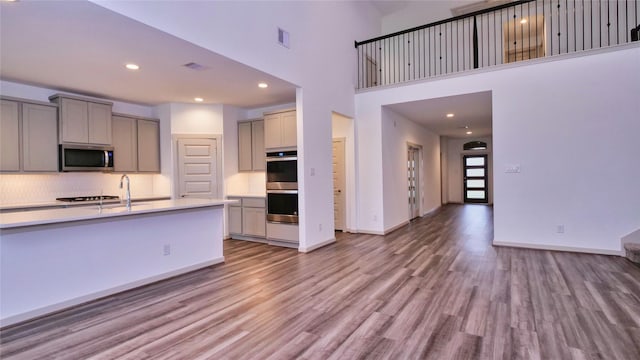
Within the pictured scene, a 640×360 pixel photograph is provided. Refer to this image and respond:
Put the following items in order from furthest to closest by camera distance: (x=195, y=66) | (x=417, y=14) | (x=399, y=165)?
(x=417, y=14), (x=399, y=165), (x=195, y=66)

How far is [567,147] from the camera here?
470 centimetres

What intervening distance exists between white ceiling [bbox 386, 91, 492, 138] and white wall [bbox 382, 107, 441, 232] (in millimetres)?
262

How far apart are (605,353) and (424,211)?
6971 mm

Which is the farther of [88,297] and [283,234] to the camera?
[283,234]

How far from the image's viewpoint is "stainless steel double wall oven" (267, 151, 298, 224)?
5105 millimetres

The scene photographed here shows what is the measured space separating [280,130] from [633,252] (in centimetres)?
523

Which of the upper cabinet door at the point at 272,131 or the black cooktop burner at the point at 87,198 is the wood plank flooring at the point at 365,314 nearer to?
the upper cabinet door at the point at 272,131

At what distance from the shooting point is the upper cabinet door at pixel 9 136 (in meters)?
4.05

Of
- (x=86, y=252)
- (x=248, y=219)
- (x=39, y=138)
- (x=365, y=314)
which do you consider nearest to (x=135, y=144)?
(x=39, y=138)

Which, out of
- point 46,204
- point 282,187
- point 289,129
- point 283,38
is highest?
point 283,38

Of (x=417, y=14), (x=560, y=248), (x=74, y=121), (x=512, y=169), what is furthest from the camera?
(x=417, y=14)

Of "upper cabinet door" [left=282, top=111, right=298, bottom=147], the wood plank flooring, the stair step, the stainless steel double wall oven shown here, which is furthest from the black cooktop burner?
the stair step

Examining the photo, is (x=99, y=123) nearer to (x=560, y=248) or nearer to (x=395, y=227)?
(x=395, y=227)

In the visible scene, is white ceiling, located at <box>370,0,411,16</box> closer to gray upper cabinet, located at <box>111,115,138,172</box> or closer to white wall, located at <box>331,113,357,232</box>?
white wall, located at <box>331,113,357,232</box>
